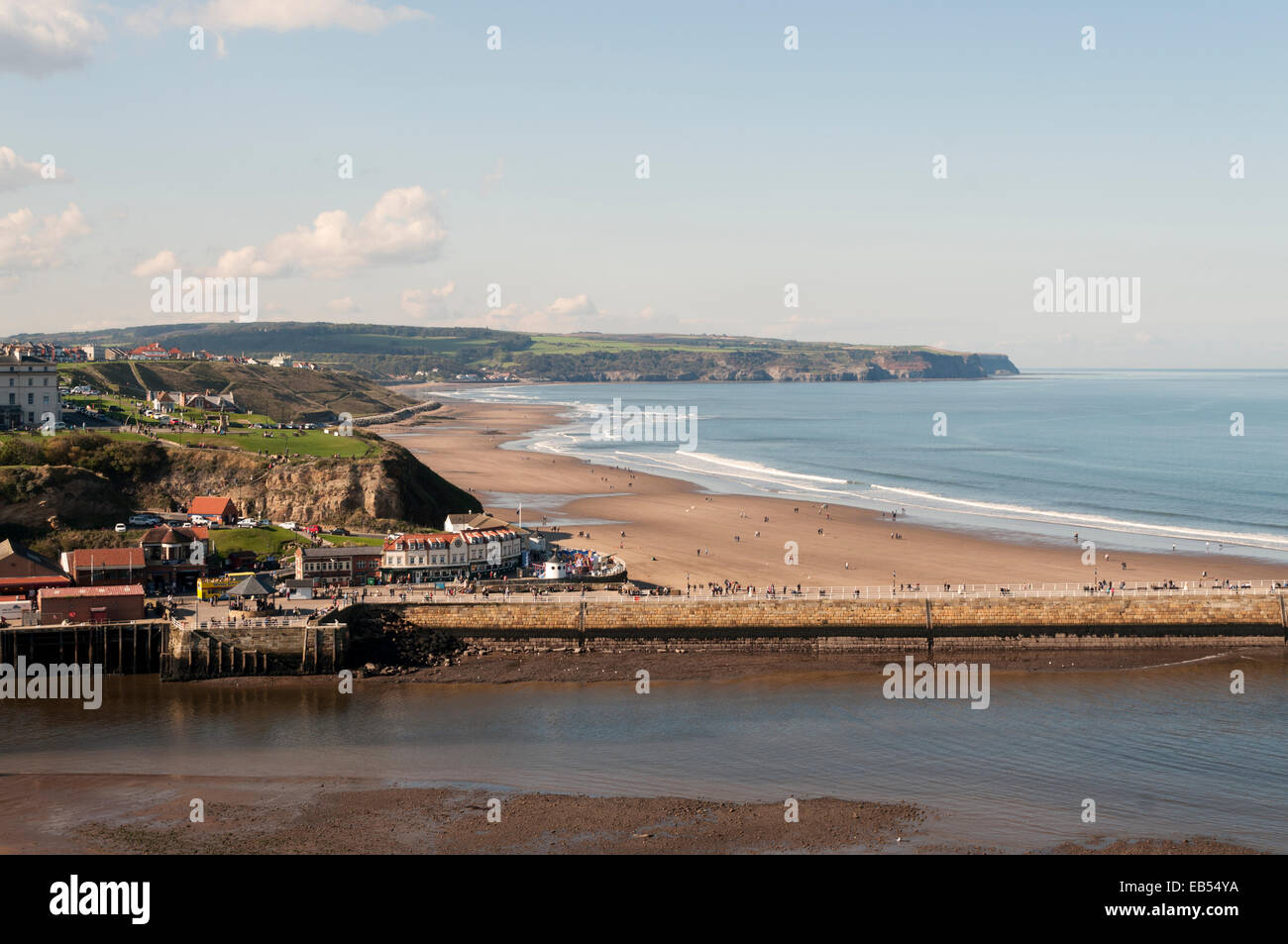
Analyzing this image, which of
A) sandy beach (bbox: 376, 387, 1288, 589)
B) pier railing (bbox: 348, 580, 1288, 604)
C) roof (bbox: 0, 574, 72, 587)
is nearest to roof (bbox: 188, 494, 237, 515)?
roof (bbox: 0, 574, 72, 587)

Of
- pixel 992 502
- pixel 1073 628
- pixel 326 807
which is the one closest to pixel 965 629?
pixel 1073 628

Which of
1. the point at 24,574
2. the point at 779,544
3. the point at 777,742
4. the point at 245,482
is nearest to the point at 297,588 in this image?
the point at 24,574

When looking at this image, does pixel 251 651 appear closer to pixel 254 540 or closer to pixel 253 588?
pixel 253 588

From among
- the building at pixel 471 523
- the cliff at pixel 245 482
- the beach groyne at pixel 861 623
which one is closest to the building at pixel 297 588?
the beach groyne at pixel 861 623

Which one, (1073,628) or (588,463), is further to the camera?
(588,463)

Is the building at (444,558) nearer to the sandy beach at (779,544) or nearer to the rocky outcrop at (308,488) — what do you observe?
the sandy beach at (779,544)
